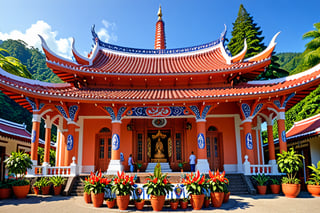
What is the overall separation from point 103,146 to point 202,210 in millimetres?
8361

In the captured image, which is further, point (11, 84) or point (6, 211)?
point (11, 84)

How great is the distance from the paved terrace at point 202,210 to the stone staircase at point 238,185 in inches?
42.2

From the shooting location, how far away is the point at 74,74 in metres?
13.2

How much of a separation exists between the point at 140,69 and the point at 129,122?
12.4ft

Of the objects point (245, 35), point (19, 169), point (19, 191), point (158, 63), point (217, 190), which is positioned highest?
point (245, 35)

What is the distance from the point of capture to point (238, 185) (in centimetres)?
1053

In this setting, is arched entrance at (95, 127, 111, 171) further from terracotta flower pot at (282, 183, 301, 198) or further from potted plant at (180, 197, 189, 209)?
terracotta flower pot at (282, 183, 301, 198)

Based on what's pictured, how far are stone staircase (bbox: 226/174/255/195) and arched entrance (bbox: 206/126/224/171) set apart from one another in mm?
2621

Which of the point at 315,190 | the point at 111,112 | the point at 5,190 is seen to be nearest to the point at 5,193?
the point at 5,190

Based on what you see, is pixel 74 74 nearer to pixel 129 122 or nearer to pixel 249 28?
pixel 129 122

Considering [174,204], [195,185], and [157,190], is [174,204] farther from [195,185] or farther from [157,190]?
[195,185]

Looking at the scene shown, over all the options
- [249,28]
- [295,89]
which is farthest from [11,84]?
[249,28]

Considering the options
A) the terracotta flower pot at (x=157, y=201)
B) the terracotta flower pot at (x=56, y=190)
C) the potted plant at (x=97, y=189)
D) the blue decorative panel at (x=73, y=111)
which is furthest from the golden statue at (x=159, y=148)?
the terracotta flower pot at (x=157, y=201)

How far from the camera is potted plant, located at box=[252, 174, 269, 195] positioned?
10.1 metres
